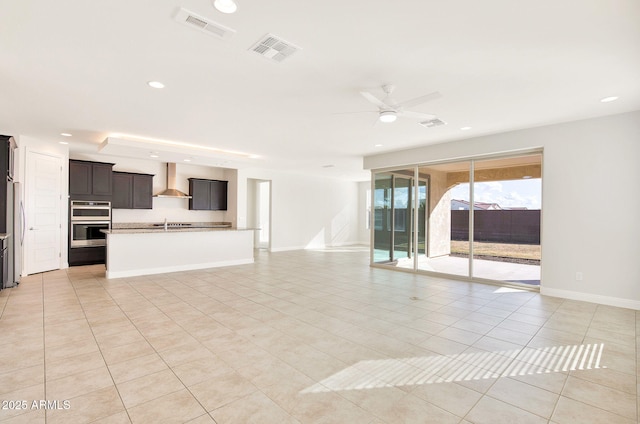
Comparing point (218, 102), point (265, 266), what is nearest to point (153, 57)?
point (218, 102)

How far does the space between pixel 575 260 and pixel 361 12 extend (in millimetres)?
4984

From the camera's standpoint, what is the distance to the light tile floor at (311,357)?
2088 millimetres

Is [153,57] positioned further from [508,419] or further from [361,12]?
[508,419]

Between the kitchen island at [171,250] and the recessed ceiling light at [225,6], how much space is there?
17.6 ft

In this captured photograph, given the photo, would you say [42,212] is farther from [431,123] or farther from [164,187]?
[431,123]

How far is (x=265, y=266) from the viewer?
7.61m

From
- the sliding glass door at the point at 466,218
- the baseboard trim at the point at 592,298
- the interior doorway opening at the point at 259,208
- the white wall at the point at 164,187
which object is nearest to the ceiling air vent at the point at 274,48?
the sliding glass door at the point at 466,218

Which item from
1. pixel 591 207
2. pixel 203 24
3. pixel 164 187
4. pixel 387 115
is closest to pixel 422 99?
pixel 387 115

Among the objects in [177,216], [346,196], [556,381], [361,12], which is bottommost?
[556,381]

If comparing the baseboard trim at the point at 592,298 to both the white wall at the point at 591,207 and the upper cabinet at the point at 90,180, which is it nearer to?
the white wall at the point at 591,207

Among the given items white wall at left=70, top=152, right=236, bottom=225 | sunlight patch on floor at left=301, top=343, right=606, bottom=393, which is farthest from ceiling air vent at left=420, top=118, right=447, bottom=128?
white wall at left=70, top=152, right=236, bottom=225

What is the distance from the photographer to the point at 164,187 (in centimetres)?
876

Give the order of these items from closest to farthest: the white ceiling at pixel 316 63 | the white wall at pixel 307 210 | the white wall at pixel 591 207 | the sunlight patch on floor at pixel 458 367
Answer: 1. the white ceiling at pixel 316 63
2. the sunlight patch on floor at pixel 458 367
3. the white wall at pixel 591 207
4. the white wall at pixel 307 210

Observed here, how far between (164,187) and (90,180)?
1766 mm
